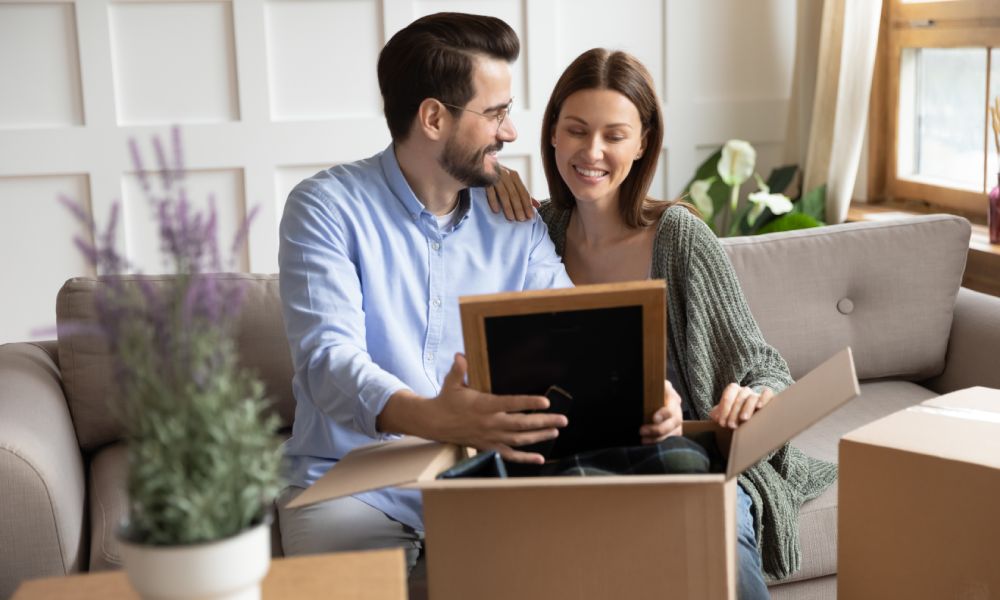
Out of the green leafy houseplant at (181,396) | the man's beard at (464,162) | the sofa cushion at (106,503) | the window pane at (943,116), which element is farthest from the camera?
the window pane at (943,116)

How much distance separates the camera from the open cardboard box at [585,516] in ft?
3.85

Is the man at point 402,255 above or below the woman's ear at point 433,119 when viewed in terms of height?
below

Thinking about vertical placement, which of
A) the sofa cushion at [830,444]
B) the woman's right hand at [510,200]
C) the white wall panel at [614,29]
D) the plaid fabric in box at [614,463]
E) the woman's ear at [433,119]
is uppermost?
the white wall panel at [614,29]

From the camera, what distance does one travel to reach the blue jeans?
155 cm

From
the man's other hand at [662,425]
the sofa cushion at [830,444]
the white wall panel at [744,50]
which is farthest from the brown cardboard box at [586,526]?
the white wall panel at [744,50]

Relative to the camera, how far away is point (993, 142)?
10.7 feet

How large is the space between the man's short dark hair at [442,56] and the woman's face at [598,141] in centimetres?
17

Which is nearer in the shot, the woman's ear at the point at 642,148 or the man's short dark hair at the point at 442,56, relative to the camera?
the man's short dark hair at the point at 442,56

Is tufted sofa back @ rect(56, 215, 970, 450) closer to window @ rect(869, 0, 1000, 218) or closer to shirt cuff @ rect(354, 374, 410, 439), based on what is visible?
window @ rect(869, 0, 1000, 218)

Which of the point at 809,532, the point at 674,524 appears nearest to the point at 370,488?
the point at 674,524

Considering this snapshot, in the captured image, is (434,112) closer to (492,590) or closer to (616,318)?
(616,318)

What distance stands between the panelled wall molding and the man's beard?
1.90 metres

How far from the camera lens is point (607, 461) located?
4.50ft

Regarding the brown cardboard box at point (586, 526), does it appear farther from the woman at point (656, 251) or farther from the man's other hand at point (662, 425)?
the woman at point (656, 251)
